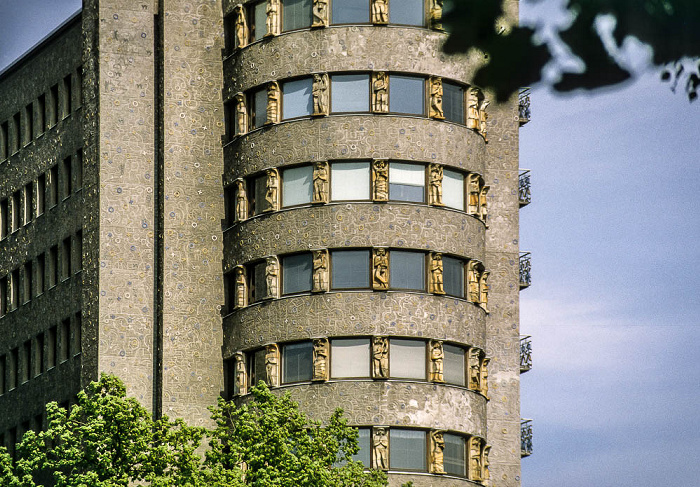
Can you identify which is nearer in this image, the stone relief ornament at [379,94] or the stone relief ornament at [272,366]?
the stone relief ornament at [272,366]

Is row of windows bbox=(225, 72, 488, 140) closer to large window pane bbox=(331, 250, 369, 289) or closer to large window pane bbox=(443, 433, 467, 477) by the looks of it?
large window pane bbox=(331, 250, 369, 289)

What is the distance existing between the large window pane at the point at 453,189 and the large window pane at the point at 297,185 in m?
4.57

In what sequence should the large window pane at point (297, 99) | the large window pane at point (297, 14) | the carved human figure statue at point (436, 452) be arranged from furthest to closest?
the large window pane at point (297, 14), the large window pane at point (297, 99), the carved human figure statue at point (436, 452)

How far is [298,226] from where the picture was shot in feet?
169

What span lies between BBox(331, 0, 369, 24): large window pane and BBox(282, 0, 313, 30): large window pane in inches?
34.7

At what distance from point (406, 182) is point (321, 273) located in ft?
13.8

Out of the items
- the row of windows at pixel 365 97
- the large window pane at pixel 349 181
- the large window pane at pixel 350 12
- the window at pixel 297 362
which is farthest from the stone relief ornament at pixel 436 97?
the window at pixel 297 362

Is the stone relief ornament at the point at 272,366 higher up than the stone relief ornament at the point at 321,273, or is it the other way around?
the stone relief ornament at the point at 321,273

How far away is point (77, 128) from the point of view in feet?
188

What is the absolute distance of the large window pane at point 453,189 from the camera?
52.3 m

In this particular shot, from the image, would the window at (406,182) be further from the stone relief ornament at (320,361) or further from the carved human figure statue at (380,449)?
the carved human figure statue at (380,449)

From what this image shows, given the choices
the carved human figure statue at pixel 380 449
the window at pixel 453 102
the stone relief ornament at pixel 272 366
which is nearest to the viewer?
the carved human figure statue at pixel 380 449

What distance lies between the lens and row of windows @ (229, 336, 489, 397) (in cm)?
5000

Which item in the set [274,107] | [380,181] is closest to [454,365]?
[380,181]
